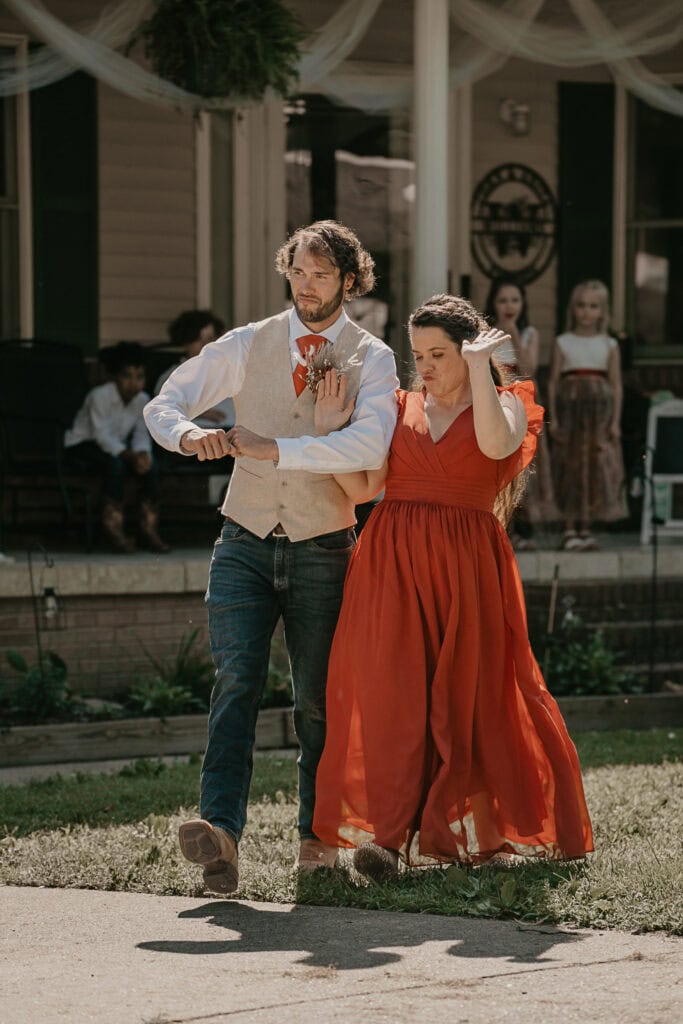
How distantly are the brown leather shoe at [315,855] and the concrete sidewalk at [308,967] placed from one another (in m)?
0.33

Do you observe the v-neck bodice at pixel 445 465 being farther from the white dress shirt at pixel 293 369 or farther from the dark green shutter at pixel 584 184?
the dark green shutter at pixel 584 184

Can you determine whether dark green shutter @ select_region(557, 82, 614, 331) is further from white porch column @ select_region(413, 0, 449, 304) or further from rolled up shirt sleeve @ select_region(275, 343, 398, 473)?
rolled up shirt sleeve @ select_region(275, 343, 398, 473)

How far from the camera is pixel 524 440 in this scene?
16.9ft

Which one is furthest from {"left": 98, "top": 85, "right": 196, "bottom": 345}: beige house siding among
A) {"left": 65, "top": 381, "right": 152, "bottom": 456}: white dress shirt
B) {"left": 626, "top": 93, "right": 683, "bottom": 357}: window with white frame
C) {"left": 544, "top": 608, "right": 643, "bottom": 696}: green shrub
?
{"left": 544, "top": 608, "right": 643, "bottom": 696}: green shrub

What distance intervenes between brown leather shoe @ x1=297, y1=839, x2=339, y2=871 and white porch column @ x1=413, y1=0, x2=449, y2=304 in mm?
4282

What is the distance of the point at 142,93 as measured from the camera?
28.2ft

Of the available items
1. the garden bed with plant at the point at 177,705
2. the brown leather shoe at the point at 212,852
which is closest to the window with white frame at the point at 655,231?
the garden bed with plant at the point at 177,705

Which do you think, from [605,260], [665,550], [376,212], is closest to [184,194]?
[376,212]

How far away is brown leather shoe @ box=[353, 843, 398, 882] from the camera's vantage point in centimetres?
484

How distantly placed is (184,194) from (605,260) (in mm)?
2773

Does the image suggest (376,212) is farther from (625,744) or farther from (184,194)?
(625,744)

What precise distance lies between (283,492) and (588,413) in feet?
16.6

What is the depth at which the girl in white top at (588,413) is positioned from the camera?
963 cm

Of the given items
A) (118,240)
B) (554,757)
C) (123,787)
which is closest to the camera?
(554,757)
